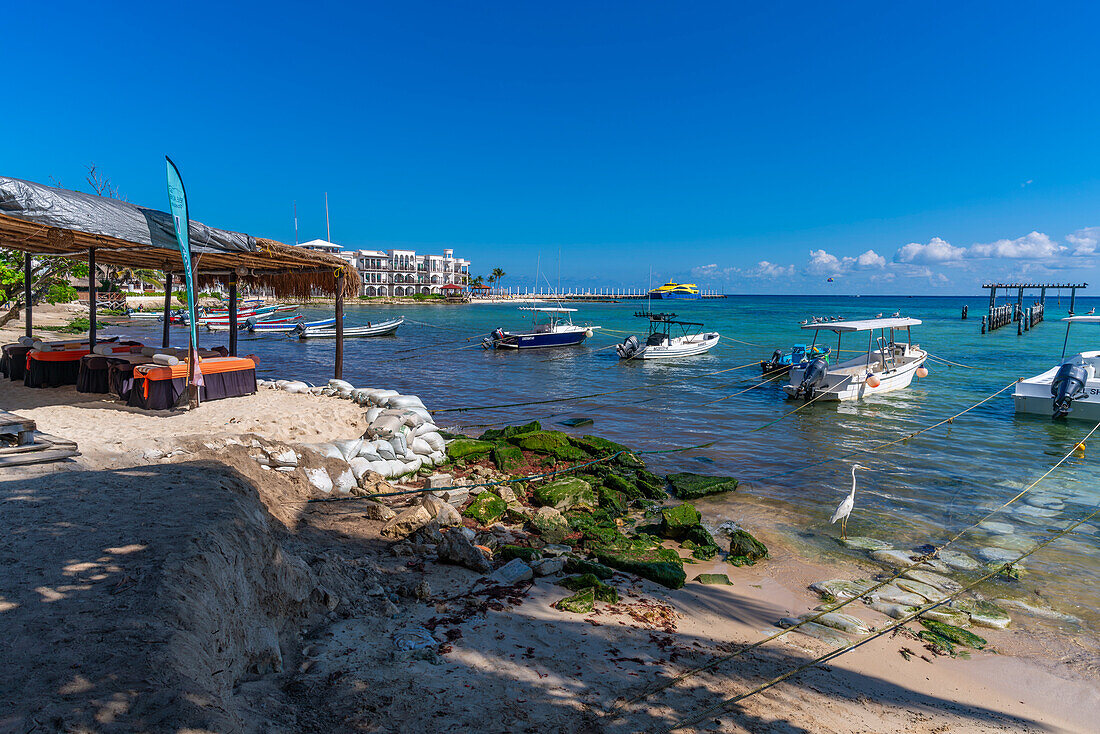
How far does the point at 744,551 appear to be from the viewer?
6.95m

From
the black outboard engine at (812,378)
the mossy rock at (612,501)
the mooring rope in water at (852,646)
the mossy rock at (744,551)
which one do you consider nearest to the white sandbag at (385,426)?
the mossy rock at (612,501)

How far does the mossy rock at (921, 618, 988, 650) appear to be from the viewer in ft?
17.2

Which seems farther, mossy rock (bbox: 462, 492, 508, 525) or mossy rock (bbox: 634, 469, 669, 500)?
mossy rock (bbox: 634, 469, 669, 500)

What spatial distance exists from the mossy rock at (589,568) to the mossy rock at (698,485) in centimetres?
359

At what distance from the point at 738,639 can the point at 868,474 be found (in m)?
7.24

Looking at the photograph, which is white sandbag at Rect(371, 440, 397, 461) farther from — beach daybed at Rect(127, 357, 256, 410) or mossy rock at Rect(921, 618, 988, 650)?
mossy rock at Rect(921, 618, 988, 650)

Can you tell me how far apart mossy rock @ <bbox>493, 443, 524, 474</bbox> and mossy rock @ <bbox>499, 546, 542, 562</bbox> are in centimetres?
322

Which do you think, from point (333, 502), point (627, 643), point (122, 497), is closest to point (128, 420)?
point (333, 502)

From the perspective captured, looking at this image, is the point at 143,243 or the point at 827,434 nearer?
the point at 143,243

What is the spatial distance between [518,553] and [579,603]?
3.99ft

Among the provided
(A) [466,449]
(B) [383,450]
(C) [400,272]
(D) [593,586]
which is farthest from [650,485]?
(C) [400,272]

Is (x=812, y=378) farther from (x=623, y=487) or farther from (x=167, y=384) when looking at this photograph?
(x=167, y=384)

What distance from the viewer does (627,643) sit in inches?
179

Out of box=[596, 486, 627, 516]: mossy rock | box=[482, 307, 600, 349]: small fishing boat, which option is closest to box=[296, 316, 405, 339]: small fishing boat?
box=[482, 307, 600, 349]: small fishing boat
